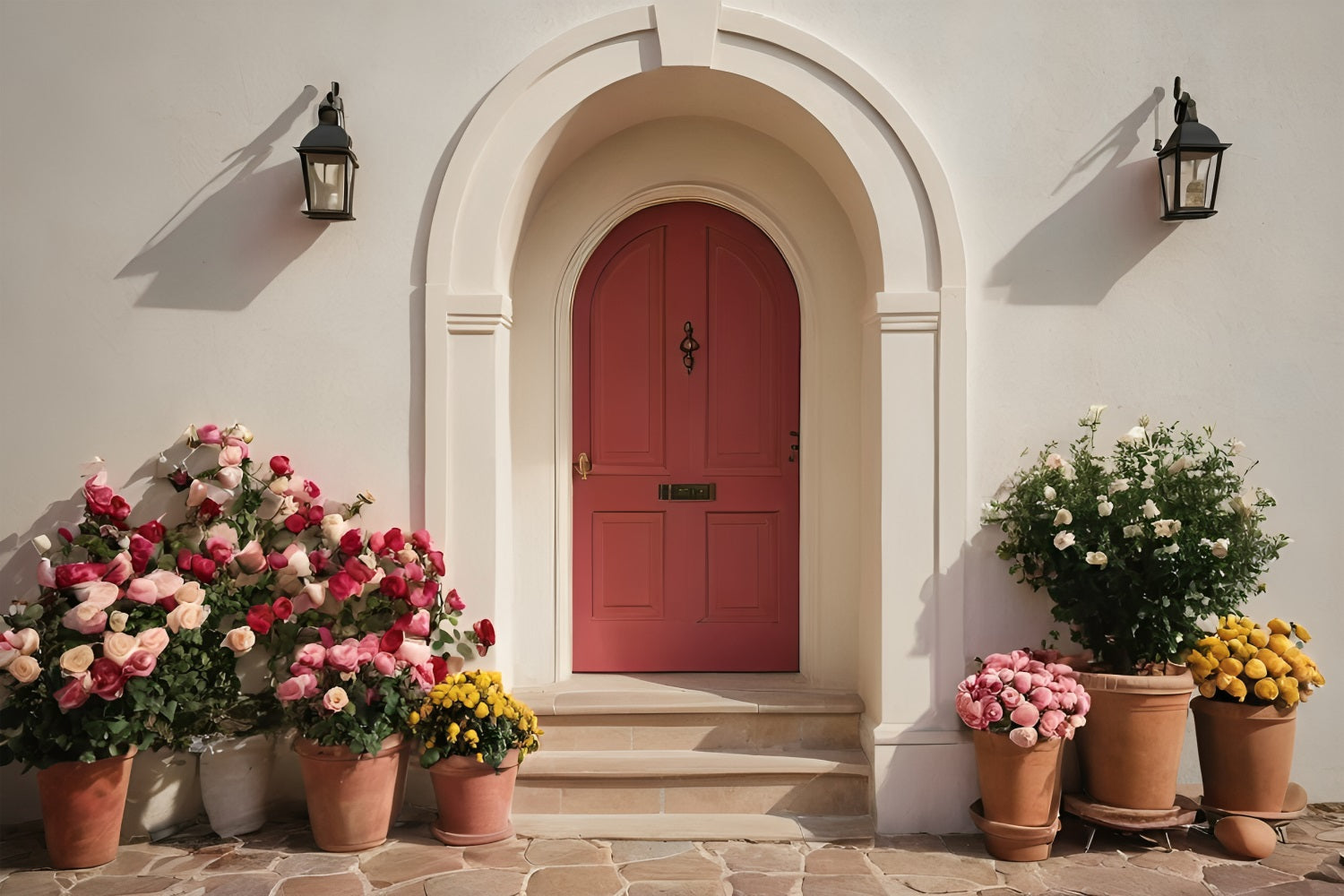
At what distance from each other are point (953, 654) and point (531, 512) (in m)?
2.06

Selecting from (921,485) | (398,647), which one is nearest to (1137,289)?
(921,485)

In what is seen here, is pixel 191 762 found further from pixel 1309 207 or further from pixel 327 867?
pixel 1309 207

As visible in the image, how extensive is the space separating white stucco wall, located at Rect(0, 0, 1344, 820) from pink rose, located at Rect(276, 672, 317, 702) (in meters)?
0.73

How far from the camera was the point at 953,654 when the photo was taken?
4.17 meters

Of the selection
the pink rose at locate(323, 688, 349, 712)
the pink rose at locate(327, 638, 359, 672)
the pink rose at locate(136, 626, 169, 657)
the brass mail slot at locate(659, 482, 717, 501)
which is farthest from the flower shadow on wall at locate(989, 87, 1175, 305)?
the pink rose at locate(136, 626, 169, 657)

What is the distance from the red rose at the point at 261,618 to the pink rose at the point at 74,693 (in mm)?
563

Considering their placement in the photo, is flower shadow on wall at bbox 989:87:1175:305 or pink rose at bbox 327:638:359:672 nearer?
pink rose at bbox 327:638:359:672

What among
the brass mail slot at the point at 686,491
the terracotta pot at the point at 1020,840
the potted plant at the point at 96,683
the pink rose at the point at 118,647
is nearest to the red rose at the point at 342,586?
the potted plant at the point at 96,683

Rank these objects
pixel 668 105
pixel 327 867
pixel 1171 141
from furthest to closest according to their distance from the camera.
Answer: pixel 668 105 < pixel 1171 141 < pixel 327 867

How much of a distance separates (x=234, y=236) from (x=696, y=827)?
3160 mm

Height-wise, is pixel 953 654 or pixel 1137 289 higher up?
pixel 1137 289

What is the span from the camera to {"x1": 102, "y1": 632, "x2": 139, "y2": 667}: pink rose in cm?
355

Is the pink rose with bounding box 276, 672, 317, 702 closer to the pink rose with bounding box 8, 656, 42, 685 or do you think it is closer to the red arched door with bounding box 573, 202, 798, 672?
the pink rose with bounding box 8, 656, 42, 685

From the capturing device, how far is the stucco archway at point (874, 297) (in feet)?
13.7
